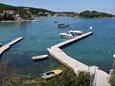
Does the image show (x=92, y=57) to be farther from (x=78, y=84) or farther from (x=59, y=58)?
(x=78, y=84)

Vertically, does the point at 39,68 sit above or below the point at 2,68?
below

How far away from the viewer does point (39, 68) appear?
115ft

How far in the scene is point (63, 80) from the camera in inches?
675

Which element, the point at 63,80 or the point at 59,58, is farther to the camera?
the point at 59,58

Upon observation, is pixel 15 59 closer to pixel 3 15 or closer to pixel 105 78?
pixel 105 78

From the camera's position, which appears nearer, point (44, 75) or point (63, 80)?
point (63, 80)

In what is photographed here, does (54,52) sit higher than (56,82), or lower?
lower

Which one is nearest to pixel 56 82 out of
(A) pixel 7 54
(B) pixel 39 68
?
(B) pixel 39 68

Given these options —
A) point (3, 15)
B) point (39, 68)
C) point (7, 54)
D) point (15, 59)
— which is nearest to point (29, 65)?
point (39, 68)

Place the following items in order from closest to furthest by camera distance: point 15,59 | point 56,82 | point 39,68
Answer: point 56,82
point 39,68
point 15,59

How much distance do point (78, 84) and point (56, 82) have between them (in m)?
1.43

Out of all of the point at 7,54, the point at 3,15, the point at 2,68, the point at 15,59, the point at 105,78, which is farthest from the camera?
the point at 3,15

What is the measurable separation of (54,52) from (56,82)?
2761 centimetres

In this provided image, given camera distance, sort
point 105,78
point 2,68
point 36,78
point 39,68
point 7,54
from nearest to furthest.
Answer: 1. point 2,68
2. point 105,78
3. point 36,78
4. point 39,68
5. point 7,54
